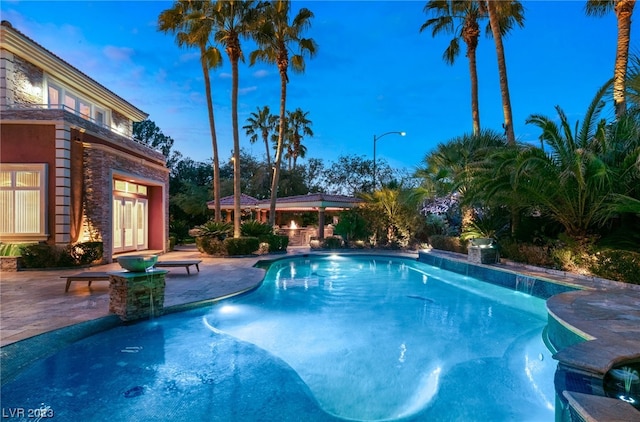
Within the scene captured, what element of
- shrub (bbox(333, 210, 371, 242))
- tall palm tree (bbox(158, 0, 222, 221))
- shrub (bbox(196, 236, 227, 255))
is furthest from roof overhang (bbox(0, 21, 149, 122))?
shrub (bbox(333, 210, 371, 242))

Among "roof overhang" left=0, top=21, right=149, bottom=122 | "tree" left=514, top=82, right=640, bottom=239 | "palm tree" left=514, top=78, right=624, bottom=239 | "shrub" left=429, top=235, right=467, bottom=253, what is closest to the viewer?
"tree" left=514, top=82, right=640, bottom=239

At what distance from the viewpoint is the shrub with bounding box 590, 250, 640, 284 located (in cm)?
793

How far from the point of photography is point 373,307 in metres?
8.65

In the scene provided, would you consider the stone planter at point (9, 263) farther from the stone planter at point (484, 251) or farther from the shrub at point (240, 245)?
the stone planter at point (484, 251)

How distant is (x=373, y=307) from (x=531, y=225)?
7.38m

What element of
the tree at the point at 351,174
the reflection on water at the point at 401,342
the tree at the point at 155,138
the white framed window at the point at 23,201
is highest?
the tree at the point at 155,138

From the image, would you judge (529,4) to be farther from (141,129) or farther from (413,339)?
(141,129)

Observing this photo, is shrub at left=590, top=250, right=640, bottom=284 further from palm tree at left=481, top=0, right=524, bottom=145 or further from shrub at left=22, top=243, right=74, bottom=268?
shrub at left=22, top=243, right=74, bottom=268

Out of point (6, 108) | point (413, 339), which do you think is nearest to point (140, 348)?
point (413, 339)

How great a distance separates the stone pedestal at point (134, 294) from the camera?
20.2 feet

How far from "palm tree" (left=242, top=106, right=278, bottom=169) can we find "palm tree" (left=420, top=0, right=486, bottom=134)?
23443 mm

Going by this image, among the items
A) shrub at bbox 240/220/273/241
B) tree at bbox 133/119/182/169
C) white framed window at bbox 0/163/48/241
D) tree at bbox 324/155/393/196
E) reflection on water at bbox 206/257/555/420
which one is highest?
tree at bbox 133/119/182/169

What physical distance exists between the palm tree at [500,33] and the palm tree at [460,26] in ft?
2.82

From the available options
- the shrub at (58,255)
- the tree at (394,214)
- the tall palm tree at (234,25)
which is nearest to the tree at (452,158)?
the tree at (394,214)
